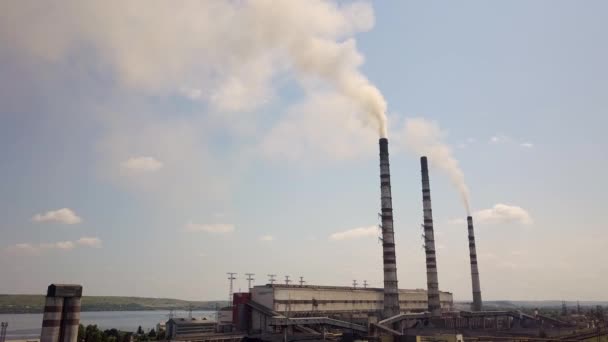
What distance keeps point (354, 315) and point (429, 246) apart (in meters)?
25.9

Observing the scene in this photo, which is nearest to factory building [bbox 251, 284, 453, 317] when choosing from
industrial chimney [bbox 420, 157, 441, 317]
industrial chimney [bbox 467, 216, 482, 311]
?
industrial chimney [bbox 420, 157, 441, 317]

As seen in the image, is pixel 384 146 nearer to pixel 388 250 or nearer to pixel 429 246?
pixel 388 250

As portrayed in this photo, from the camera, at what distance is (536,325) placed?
104m

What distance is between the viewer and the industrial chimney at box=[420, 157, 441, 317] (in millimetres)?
100688

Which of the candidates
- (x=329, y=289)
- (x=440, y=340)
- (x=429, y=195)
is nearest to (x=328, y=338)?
(x=440, y=340)

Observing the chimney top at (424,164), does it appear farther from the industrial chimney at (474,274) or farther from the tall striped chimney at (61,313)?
the tall striped chimney at (61,313)

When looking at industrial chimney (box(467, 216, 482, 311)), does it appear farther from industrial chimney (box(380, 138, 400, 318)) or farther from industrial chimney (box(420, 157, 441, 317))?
industrial chimney (box(380, 138, 400, 318))

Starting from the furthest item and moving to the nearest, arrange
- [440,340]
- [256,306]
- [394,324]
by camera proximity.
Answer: [394,324]
[256,306]
[440,340]

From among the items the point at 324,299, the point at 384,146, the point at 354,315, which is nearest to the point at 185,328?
the point at 324,299

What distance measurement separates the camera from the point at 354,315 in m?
91.8

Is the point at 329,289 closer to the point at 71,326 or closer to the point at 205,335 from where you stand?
the point at 205,335

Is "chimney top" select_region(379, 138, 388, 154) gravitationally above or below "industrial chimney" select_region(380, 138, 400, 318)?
above

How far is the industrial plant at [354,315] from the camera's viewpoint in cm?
6069

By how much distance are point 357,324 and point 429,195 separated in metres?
41.2
